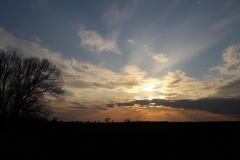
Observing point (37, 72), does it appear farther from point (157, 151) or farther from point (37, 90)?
point (157, 151)

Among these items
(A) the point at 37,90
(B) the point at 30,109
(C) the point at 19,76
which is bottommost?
(B) the point at 30,109

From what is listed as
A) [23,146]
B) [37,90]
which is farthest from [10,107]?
[23,146]

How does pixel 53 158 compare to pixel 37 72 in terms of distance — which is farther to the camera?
pixel 37 72

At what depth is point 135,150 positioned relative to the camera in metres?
8.90

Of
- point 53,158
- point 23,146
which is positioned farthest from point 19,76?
point 53,158

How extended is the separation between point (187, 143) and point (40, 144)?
8574 millimetres

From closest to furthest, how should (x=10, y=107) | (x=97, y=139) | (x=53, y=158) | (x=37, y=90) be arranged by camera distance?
(x=53, y=158), (x=97, y=139), (x=10, y=107), (x=37, y=90)

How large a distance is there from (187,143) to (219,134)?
3.45 metres

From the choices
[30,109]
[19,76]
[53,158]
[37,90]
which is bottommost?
[53,158]

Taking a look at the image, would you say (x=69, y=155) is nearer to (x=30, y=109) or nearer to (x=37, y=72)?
(x=30, y=109)

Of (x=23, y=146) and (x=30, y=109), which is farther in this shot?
(x=30, y=109)

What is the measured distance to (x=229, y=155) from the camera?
7.91 meters

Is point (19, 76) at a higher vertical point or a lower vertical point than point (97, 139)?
higher

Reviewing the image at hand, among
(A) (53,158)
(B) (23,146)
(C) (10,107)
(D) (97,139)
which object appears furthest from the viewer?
(C) (10,107)
